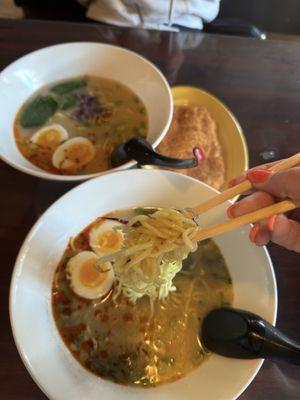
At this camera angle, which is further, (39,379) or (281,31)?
(281,31)

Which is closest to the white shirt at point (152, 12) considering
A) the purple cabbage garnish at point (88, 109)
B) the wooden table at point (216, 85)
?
the wooden table at point (216, 85)

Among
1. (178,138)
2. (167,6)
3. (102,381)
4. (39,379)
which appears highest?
(167,6)

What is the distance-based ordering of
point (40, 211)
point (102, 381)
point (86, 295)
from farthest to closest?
point (40, 211) < point (86, 295) < point (102, 381)

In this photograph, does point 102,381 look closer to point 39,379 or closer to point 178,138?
point 39,379

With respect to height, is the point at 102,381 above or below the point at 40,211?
below

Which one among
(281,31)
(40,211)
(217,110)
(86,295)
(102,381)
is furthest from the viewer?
(281,31)

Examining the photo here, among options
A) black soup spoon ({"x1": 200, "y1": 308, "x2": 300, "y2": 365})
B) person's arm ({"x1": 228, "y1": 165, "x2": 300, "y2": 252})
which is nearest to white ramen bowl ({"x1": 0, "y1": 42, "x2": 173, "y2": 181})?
person's arm ({"x1": 228, "y1": 165, "x2": 300, "y2": 252})

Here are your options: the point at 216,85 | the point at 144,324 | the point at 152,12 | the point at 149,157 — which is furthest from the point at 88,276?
the point at 152,12

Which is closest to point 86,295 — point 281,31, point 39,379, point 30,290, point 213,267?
point 30,290
